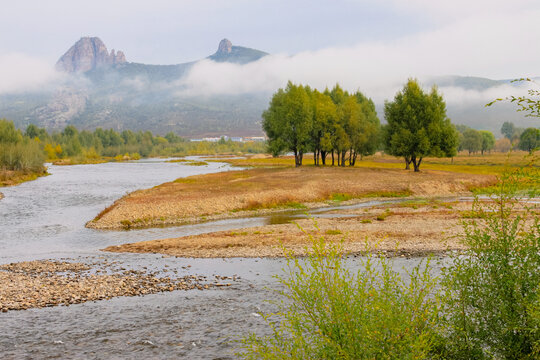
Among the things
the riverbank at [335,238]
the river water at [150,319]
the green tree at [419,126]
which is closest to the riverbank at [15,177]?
the river water at [150,319]

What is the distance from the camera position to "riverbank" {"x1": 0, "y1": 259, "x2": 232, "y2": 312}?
71.4 ft

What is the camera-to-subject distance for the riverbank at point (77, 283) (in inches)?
856

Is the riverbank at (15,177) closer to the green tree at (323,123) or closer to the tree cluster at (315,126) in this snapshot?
the tree cluster at (315,126)

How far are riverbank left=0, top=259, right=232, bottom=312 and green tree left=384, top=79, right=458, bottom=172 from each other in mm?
74726

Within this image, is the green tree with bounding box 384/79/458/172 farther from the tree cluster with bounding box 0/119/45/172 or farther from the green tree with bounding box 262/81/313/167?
the tree cluster with bounding box 0/119/45/172

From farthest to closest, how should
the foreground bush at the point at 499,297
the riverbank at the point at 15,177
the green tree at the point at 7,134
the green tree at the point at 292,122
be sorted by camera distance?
the green tree at the point at 7,134 < the green tree at the point at 292,122 < the riverbank at the point at 15,177 < the foreground bush at the point at 499,297

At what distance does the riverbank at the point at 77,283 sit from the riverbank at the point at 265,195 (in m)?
17.8

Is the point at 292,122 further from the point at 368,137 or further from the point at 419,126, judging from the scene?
the point at 419,126

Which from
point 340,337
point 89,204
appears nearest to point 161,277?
point 340,337

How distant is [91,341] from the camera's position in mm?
16688

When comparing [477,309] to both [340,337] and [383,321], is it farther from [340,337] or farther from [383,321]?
[340,337]

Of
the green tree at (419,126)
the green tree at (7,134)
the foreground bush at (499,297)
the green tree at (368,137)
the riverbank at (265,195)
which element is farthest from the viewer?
the green tree at (7,134)

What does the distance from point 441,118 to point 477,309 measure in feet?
295

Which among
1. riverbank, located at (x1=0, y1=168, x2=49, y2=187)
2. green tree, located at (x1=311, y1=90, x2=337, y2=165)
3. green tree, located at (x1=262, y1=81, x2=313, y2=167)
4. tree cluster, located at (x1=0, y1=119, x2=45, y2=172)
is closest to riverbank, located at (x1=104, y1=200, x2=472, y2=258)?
green tree, located at (x1=262, y1=81, x2=313, y2=167)
